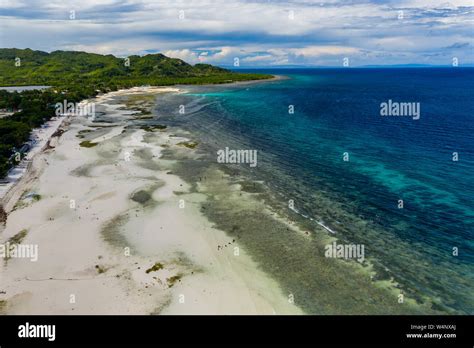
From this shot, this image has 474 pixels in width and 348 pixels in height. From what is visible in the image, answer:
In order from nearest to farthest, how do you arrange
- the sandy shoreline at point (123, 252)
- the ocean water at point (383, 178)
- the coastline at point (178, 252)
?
the coastline at point (178, 252) → the sandy shoreline at point (123, 252) → the ocean water at point (383, 178)

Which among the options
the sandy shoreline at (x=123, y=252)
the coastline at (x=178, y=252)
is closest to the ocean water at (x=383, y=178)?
the coastline at (x=178, y=252)

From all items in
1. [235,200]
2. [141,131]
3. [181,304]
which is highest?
[141,131]

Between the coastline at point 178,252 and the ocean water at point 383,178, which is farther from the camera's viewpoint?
the ocean water at point 383,178

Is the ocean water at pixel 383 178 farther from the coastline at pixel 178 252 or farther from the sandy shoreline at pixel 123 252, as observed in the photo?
the sandy shoreline at pixel 123 252

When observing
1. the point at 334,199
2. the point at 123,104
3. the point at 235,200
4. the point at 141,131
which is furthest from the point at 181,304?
the point at 123,104

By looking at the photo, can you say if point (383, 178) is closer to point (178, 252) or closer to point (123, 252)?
point (178, 252)

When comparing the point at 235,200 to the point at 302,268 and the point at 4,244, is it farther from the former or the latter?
the point at 4,244

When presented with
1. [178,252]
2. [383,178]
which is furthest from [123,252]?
[383,178]
